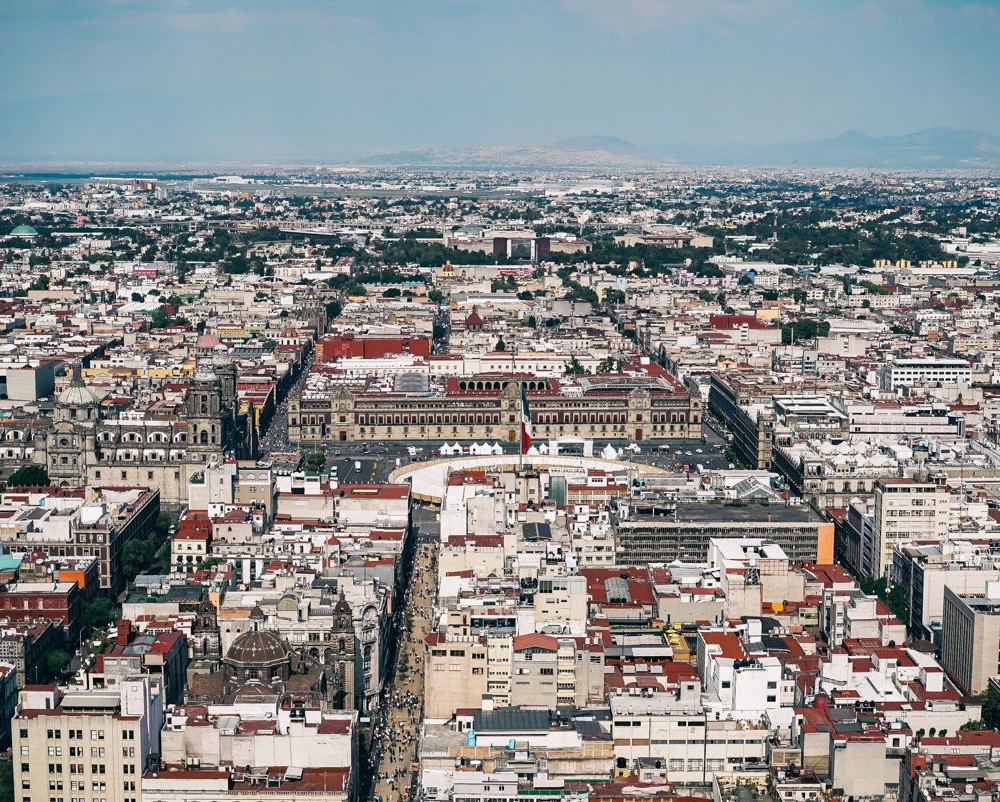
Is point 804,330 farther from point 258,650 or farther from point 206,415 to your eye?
point 258,650

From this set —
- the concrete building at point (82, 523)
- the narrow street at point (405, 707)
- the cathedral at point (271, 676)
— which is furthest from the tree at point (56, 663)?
the narrow street at point (405, 707)

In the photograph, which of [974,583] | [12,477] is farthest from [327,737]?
[12,477]

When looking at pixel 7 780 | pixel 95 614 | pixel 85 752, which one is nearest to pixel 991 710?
pixel 85 752

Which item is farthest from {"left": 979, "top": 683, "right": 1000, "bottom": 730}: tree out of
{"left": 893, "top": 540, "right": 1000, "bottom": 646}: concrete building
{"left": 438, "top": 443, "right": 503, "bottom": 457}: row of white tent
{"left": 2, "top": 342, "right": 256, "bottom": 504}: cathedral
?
{"left": 438, "top": 443, "right": 503, "bottom": 457}: row of white tent

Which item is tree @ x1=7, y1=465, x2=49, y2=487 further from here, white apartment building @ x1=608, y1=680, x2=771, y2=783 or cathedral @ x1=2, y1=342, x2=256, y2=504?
white apartment building @ x1=608, y1=680, x2=771, y2=783

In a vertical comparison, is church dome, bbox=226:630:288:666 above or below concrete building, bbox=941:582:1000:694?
above

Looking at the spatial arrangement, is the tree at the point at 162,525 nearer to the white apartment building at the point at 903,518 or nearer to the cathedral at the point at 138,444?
the cathedral at the point at 138,444
